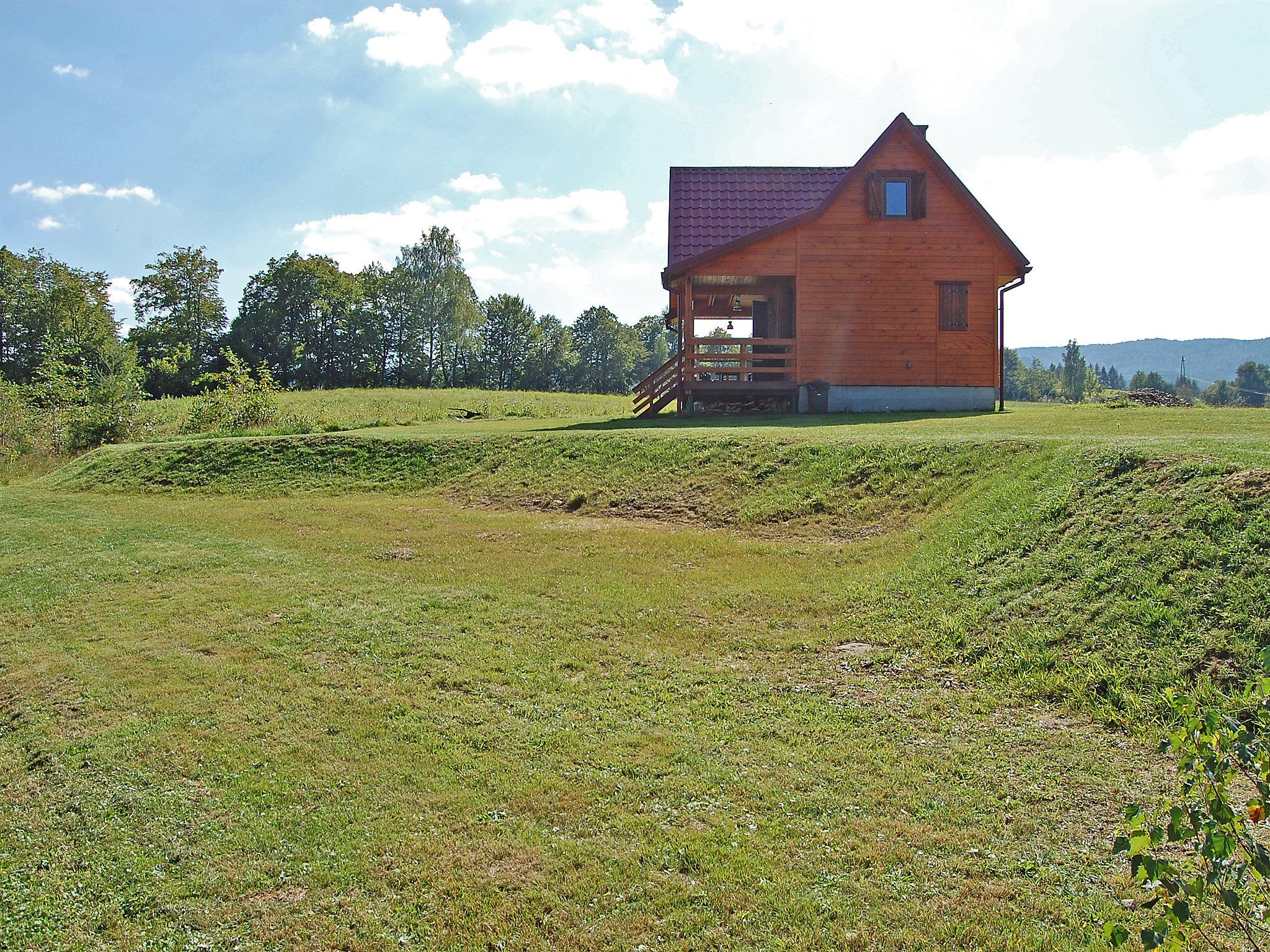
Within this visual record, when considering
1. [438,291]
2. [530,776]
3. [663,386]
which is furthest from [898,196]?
[438,291]

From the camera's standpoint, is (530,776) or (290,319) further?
(290,319)

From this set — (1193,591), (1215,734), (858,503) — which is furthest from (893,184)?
(1215,734)

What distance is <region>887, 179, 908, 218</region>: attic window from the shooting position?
73.8ft

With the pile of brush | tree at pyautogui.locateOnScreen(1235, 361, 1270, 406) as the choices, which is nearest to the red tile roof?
the pile of brush

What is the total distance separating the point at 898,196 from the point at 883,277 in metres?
2.20

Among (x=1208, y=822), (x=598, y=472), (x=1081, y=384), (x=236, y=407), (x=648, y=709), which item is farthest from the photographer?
(x=1081, y=384)

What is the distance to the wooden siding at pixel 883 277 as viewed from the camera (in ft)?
73.2

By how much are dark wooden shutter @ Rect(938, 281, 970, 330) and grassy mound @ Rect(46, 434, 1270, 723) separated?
10.1 meters

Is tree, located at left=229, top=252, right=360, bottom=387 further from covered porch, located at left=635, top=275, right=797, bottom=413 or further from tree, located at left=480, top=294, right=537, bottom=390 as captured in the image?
covered porch, located at left=635, top=275, right=797, bottom=413

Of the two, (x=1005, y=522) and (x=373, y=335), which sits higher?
(x=373, y=335)

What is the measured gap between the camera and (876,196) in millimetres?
22266

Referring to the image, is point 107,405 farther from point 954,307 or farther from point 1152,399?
point 1152,399

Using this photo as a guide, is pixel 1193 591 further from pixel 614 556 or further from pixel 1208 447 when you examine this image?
pixel 614 556

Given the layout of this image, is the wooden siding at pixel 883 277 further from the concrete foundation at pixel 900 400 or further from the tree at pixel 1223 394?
the tree at pixel 1223 394
